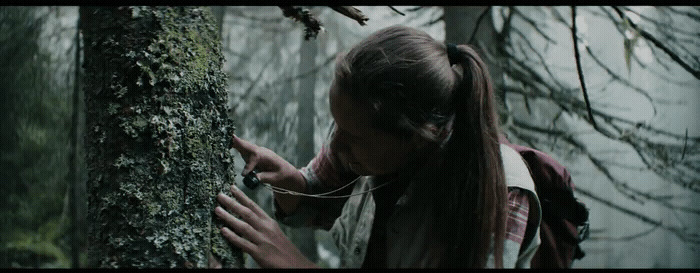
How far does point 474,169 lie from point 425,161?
0.17 meters

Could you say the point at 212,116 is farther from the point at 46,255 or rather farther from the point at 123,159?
the point at 46,255

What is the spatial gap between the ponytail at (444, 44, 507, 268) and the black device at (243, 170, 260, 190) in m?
0.59

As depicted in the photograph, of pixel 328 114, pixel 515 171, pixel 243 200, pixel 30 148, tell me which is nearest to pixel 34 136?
pixel 30 148

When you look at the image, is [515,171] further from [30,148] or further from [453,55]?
[30,148]

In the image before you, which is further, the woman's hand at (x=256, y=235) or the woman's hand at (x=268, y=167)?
the woman's hand at (x=268, y=167)

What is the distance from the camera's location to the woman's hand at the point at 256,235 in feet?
4.61

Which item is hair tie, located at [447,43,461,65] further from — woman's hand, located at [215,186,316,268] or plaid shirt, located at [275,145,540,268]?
woman's hand, located at [215,186,316,268]

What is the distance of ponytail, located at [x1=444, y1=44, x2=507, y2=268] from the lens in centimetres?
149

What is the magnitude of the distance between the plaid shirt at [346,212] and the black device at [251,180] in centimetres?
30

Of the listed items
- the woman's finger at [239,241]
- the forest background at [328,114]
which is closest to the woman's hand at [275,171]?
the woman's finger at [239,241]

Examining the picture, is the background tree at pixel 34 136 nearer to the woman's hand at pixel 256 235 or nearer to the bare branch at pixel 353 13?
the woman's hand at pixel 256 235

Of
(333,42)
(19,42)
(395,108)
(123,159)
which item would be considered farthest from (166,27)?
(333,42)

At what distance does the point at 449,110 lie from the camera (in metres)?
1.59

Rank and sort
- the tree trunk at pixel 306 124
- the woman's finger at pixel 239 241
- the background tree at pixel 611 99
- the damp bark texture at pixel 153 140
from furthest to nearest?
the tree trunk at pixel 306 124 → the background tree at pixel 611 99 → the woman's finger at pixel 239 241 → the damp bark texture at pixel 153 140
